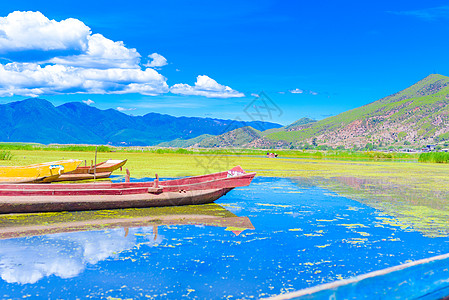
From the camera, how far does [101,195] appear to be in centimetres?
1219

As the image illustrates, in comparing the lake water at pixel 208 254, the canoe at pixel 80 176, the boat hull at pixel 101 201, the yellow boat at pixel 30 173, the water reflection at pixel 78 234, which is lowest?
the lake water at pixel 208 254

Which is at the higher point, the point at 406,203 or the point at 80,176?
the point at 80,176

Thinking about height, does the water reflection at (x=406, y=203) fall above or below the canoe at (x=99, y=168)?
below

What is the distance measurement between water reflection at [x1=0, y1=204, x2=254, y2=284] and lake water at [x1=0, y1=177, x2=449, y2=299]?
2cm

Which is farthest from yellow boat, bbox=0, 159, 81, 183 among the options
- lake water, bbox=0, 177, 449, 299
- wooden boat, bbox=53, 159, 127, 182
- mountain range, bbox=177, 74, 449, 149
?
mountain range, bbox=177, 74, 449, 149

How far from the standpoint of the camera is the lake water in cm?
600

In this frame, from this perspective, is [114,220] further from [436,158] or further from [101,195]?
[436,158]

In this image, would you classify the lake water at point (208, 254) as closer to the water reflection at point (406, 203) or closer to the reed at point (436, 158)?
the water reflection at point (406, 203)

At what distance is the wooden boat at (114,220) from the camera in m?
9.65

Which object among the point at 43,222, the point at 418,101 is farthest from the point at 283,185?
the point at 418,101

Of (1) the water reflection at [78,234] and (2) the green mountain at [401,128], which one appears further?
(2) the green mountain at [401,128]

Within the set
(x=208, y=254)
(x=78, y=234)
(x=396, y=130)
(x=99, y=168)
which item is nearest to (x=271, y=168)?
(x=99, y=168)

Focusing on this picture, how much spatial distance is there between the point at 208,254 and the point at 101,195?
5720 millimetres

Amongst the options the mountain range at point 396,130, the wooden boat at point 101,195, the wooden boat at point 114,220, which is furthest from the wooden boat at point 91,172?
the mountain range at point 396,130
